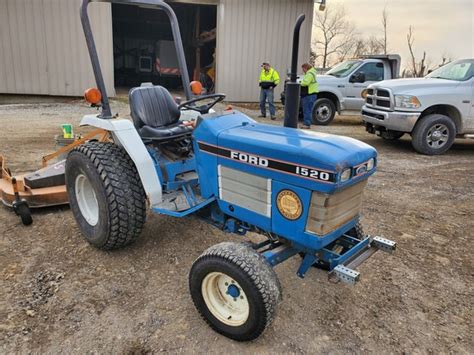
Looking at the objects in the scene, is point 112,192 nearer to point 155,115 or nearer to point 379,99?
point 155,115

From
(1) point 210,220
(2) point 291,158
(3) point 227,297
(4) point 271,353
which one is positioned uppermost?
(2) point 291,158

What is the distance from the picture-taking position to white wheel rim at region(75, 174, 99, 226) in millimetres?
3496

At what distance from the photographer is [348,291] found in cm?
298

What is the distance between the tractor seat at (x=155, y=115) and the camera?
10.7 ft

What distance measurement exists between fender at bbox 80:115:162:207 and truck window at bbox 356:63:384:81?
880cm

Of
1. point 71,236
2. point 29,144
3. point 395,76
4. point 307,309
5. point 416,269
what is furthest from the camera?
point 395,76

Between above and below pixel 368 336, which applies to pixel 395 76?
above

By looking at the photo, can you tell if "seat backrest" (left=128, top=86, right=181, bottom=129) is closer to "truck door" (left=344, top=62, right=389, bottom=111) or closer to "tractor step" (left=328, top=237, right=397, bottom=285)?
"tractor step" (left=328, top=237, right=397, bottom=285)

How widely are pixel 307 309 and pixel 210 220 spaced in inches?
38.2

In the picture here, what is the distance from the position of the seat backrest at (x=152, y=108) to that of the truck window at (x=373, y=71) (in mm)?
8283

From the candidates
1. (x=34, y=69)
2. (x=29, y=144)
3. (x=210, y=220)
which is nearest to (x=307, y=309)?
(x=210, y=220)

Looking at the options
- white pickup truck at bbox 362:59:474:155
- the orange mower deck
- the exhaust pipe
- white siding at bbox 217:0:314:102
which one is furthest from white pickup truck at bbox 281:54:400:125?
the exhaust pipe

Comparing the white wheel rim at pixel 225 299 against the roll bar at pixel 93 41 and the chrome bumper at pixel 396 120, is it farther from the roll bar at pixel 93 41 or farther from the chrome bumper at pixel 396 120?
the chrome bumper at pixel 396 120

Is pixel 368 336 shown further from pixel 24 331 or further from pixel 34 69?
pixel 34 69
